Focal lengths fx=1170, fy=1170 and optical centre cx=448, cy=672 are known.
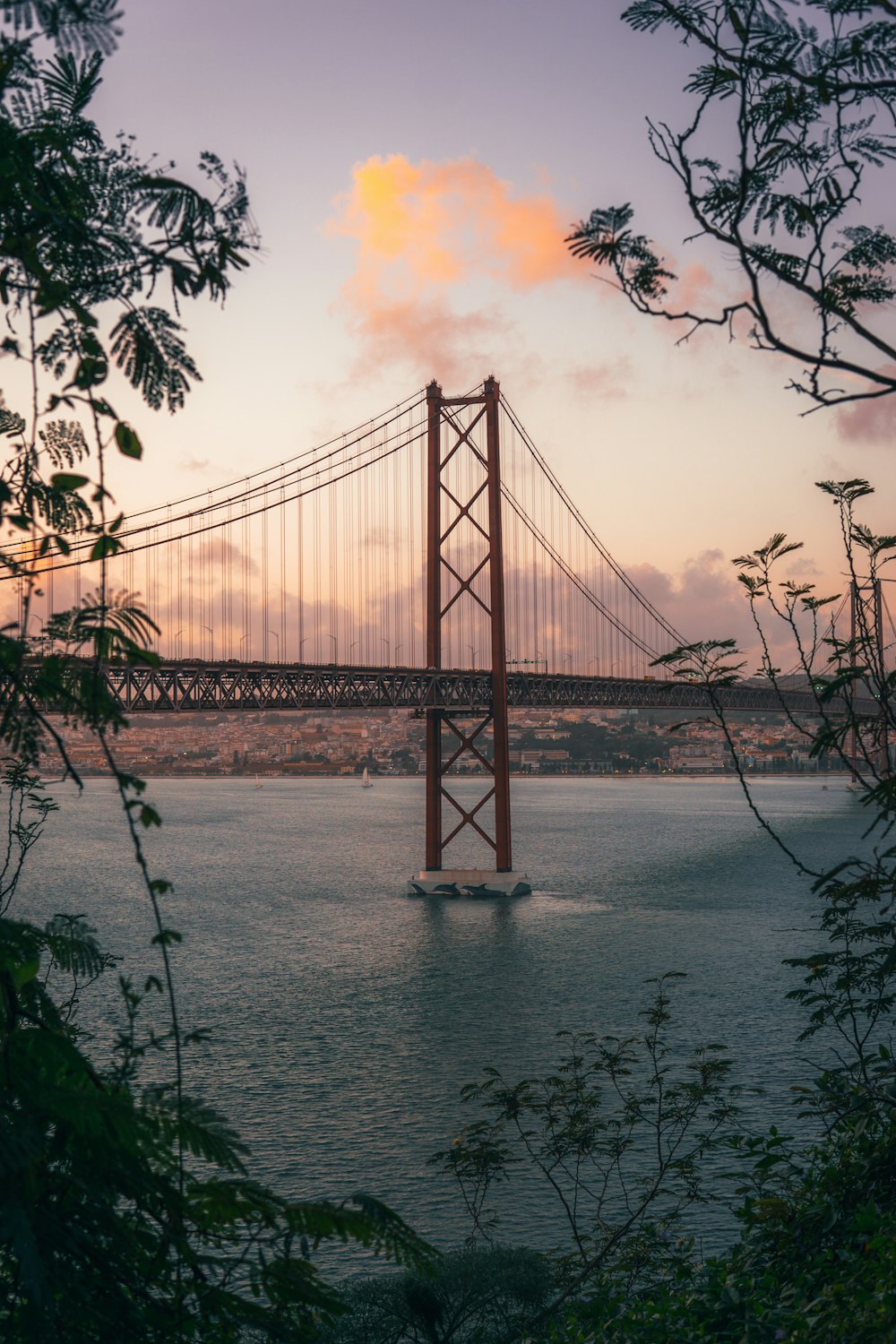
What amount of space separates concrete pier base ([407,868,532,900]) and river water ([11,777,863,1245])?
67 centimetres

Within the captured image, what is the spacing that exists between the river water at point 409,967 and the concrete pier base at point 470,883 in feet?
2.19

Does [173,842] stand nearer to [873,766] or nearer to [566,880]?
[566,880]

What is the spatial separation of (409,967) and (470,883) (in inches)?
539

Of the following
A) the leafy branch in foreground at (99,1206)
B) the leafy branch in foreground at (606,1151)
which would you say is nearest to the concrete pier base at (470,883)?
the leafy branch in foreground at (606,1151)

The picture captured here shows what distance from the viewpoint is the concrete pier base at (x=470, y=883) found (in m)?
49.8

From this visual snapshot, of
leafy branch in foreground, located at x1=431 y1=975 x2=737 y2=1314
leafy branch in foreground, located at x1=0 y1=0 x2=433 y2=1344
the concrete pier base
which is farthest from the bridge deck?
leafy branch in foreground, located at x1=0 y1=0 x2=433 y2=1344

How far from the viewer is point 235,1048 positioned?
26438 millimetres

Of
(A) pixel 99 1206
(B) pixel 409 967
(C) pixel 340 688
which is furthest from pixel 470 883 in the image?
(A) pixel 99 1206

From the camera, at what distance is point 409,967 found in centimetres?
3634

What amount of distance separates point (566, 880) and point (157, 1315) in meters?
57.3

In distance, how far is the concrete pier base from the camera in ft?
163

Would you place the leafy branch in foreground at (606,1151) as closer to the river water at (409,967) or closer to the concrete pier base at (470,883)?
the river water at (409,967)

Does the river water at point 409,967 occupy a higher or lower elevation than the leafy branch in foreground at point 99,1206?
lower

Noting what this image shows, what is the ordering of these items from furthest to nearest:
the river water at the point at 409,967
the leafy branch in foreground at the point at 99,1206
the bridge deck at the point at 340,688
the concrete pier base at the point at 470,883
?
the concrete pier base at the point at 470,883 → the bridge deck at the point at 340,688 → the river water at the point at 409,967 → the leafy branch in foreground at the point at 99,1206
